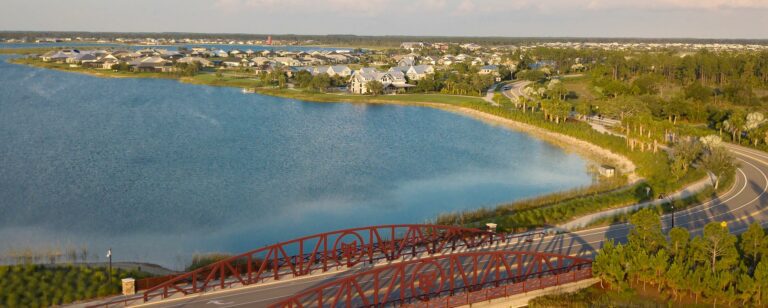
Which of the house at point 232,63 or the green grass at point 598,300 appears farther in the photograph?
the house at point 232,63

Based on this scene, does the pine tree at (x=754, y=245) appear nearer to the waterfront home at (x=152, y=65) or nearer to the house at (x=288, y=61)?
the waterfront home at (x=152, y=65)

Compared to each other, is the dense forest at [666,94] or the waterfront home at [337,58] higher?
the waterfront home at [337,58]

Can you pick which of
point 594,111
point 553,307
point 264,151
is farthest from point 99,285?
point 594,111

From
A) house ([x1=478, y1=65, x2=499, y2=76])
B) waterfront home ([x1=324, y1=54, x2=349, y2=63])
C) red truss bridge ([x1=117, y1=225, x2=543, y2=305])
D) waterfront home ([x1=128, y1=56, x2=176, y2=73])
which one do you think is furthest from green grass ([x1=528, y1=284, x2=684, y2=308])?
waterfront home ([x1=324, y1=54, x2=349, y2=63])

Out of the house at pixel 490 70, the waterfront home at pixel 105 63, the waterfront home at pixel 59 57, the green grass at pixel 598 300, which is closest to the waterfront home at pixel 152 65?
the waterfront home at pixel 105 63

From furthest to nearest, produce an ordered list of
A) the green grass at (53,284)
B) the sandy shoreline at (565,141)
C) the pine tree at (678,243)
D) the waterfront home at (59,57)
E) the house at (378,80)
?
1. the waterfront home at (59,57)
2. the house at (378,80)
3. the sandy shoreline at (565,141)
4. the pine tree at (678,243)
5. the green grass at (53,284)

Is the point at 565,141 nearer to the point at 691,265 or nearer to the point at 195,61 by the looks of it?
the point at 691,265
